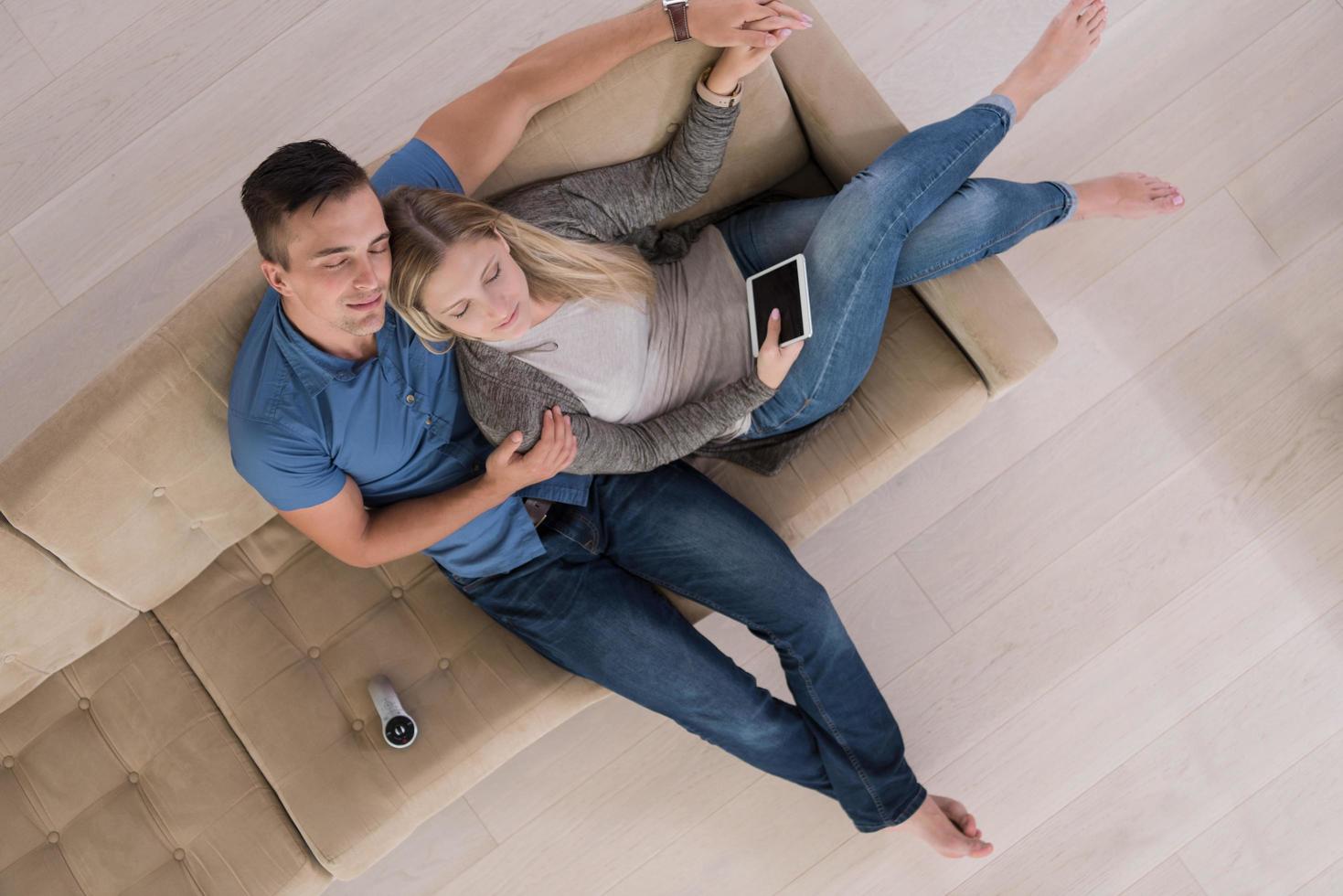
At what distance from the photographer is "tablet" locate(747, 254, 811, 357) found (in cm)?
167

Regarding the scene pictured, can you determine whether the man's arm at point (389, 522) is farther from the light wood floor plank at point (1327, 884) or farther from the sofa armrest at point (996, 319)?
the light wood floor plank at point (1327, 884)

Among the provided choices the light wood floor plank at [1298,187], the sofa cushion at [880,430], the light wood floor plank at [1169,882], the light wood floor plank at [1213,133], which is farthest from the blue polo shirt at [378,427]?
the light wood floor plank at [1298,187]

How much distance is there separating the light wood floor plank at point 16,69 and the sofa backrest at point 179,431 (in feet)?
4.01

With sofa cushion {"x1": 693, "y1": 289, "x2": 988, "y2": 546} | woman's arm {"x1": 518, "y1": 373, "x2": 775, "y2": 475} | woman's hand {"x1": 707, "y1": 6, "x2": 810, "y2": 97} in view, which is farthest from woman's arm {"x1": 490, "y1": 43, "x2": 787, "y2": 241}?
sofa cushion {"x1": 693, "y1": 289, "x2": 988, "y2": 546}

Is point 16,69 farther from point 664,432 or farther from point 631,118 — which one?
point 664,432

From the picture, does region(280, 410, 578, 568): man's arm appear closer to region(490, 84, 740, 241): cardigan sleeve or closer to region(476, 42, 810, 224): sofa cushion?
region(490, 84, 740, 241): cardigan sleeve

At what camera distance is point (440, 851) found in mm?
2225

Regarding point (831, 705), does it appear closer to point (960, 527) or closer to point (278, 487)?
point (960, 527)

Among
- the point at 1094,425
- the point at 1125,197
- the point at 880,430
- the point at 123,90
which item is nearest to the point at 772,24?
the point at 880,430

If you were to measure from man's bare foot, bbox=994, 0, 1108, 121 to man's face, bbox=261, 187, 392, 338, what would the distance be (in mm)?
1243

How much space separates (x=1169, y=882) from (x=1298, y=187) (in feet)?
5.12

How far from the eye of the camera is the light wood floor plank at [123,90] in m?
2.40

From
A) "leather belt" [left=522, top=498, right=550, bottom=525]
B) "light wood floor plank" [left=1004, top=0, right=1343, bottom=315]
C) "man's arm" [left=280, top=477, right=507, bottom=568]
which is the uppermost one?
"man's arm" [left=280, top=477, right=507, bottom=568]

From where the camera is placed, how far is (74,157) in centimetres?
240
